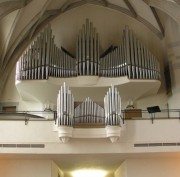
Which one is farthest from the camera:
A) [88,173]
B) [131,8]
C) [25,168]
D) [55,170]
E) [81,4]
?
[81,4]

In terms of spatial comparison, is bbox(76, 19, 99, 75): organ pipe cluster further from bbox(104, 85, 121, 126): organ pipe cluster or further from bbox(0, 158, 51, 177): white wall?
bbox(0, 158, 51, 177): white wall

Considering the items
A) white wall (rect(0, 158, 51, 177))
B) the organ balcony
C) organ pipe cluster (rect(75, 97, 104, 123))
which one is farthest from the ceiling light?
organ pipe cluster (rect(75, 97, 104, 123))

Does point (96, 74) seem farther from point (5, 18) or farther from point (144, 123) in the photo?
point (5, 18)

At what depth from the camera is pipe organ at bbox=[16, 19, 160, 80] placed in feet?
45.6

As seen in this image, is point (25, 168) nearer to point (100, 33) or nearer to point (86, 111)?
point (86, 111)

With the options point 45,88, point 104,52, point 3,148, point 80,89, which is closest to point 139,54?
point 104,52

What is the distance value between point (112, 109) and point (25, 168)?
360 cm

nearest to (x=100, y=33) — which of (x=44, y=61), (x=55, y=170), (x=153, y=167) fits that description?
(x=44, y=61)

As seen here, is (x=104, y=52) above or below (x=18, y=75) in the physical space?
above

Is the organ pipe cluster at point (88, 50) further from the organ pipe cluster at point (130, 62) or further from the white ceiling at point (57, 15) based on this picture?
the white ceiling at point (57, 15)

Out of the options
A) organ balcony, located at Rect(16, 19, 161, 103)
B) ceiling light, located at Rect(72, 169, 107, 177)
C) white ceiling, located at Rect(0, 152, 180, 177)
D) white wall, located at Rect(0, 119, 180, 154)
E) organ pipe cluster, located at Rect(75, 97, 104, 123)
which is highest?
organ balcony, located at Rect(16, 19, 161, 103)

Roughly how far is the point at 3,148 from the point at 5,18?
18.4ft

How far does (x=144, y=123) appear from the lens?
12000 mm

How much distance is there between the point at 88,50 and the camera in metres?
14.5
